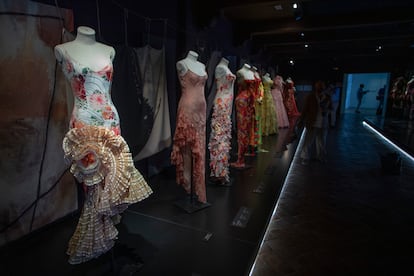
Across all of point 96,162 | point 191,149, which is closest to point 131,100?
point 191,149

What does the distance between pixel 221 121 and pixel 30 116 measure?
1.75 m

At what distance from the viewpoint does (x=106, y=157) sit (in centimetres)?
139

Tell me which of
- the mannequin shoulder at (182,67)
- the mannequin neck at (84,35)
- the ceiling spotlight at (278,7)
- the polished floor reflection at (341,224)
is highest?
the ceiling spotlight at (278,7)

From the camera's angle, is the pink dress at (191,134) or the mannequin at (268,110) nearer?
the pink dress at (191,134)

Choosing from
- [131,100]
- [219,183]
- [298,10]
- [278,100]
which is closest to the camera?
[131,100]

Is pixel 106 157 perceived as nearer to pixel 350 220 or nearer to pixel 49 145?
pixel 49 145

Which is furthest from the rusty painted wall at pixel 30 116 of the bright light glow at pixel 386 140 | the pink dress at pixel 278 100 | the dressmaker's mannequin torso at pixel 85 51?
the bright light glow at pixel 386 140

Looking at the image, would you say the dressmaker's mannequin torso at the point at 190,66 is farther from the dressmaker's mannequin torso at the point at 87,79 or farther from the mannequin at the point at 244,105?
the mannequin at the point at 244,105

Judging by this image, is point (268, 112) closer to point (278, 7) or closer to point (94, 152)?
point (278, 7)

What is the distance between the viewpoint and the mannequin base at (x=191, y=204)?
95.5 inches

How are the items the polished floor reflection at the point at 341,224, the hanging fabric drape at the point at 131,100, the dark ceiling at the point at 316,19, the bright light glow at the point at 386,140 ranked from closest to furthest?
the polished floor reflection at the point at 341,224 < the hanging fabric drape at the point at 131,100 < the dark ceiling at the point at 316,19 < the bright light glow at the point at 386,140

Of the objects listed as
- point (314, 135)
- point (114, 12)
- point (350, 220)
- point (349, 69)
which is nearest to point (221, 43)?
point (314, 135)

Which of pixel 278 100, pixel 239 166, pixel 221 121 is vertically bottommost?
pixel 239 166

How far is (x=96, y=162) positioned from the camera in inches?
53.7
